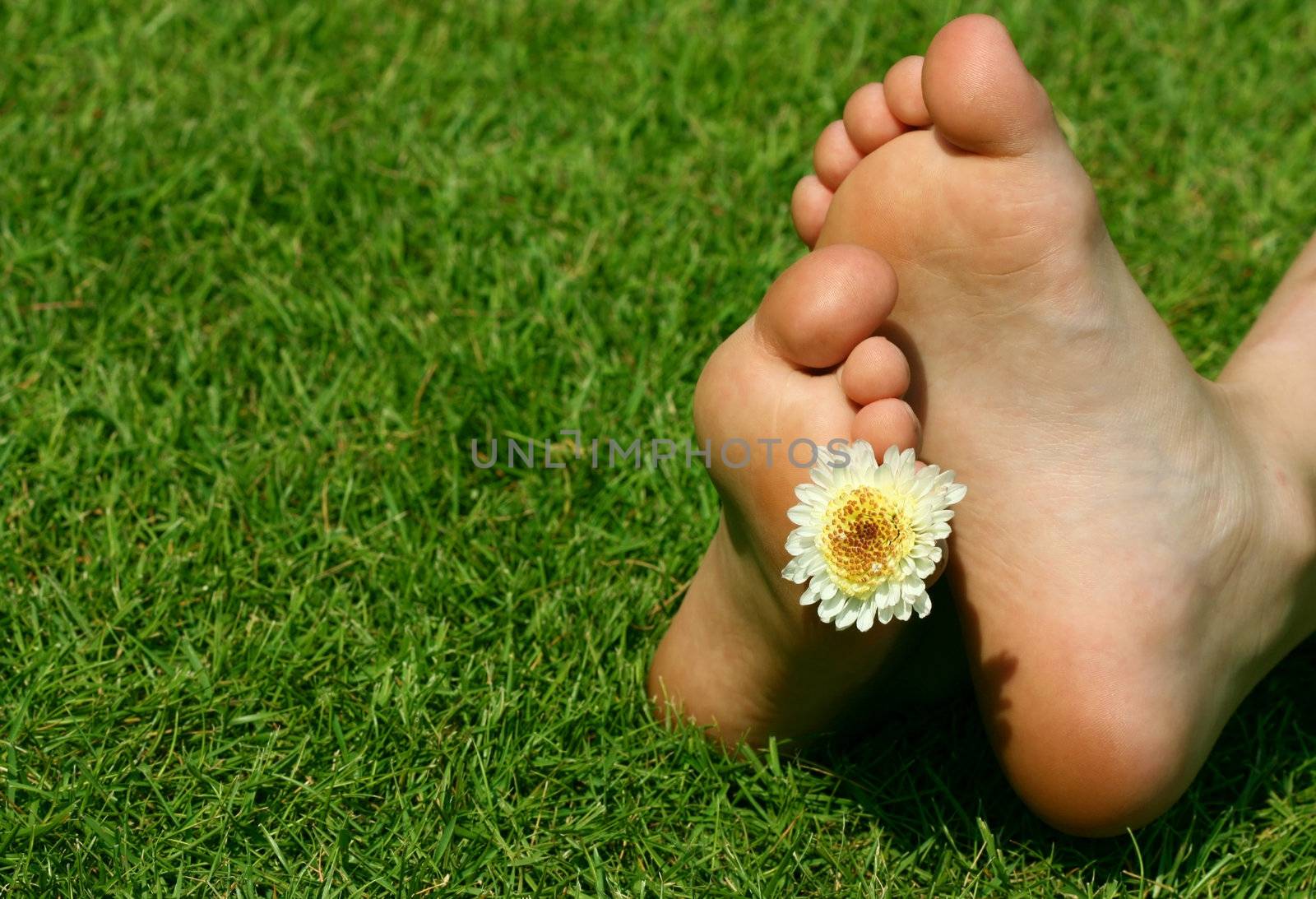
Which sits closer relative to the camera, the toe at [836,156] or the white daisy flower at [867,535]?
the white daisy flower at [867,535]

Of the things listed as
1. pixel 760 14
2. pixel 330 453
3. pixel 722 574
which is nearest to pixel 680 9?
pixel 760 14

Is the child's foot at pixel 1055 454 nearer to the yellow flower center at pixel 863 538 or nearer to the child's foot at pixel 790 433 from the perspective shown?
the child's foot at pixel 790 433

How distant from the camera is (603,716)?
1681 millimetres

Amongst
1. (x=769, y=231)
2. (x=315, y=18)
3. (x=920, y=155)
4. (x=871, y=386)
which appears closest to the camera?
(x=871, y=386)

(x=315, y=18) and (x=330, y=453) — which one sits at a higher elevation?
(x=315, y=18)

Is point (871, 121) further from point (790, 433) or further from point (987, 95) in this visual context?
point (790, 433)

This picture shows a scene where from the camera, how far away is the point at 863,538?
4.26ft

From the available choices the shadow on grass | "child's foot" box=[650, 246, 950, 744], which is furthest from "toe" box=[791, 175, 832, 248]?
the shadow on grass

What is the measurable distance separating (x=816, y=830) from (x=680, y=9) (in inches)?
70.2

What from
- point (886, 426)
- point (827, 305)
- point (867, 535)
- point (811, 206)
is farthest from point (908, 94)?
point (867, 535)

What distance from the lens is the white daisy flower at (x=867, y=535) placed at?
130 cm

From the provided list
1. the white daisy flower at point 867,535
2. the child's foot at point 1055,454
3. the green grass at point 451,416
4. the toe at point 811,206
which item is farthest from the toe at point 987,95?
the green grass at point 451,416

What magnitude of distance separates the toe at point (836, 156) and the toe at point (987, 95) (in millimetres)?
201

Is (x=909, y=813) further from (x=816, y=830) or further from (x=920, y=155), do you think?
(x=920, y=155)
